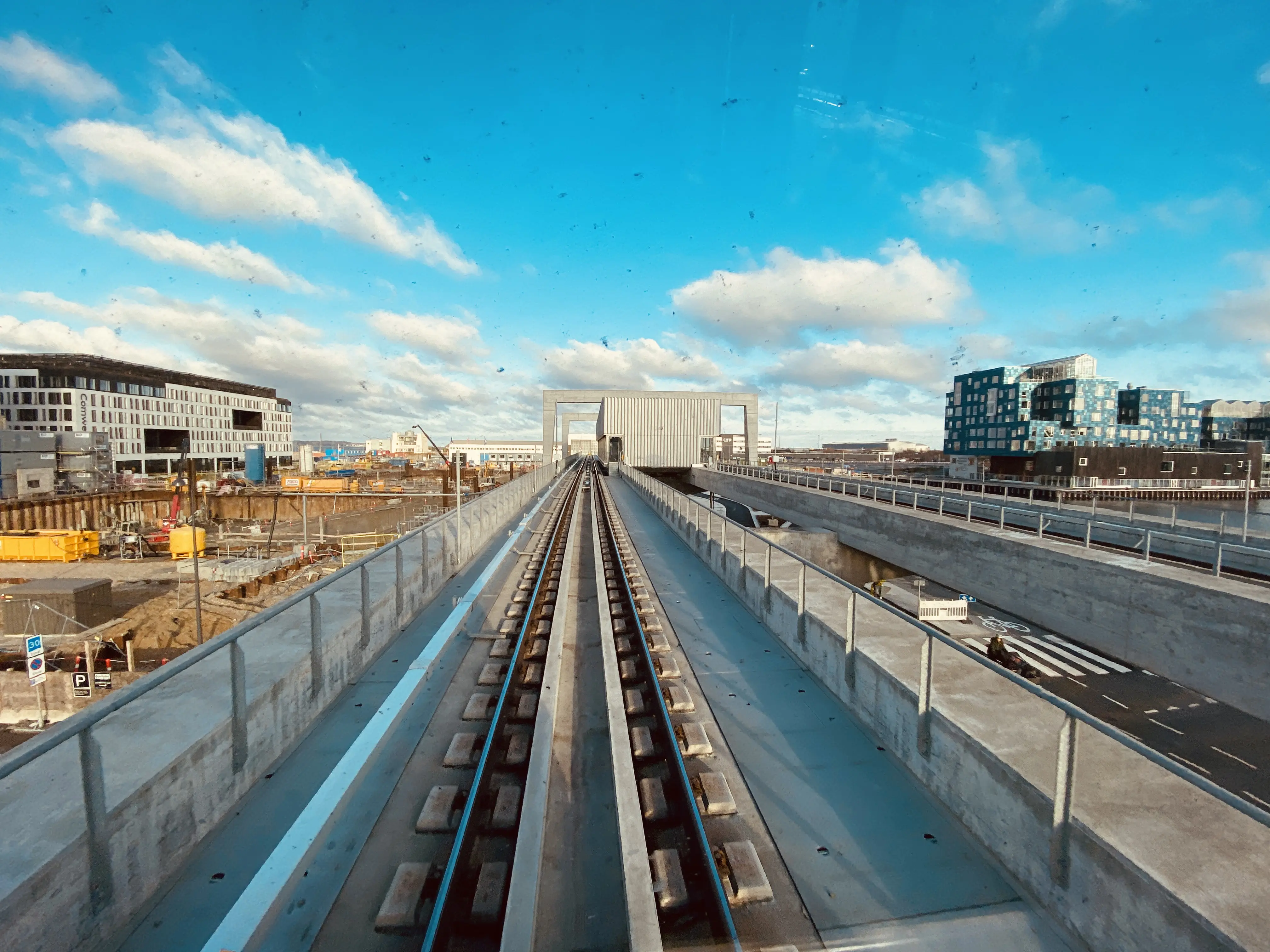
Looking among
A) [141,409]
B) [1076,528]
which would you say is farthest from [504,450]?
[1076,528]

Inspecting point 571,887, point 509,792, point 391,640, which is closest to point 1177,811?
point 571,887

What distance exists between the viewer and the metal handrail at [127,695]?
224 cm

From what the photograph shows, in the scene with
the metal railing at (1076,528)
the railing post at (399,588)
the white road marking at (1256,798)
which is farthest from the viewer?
the metal railing at (1076,528)

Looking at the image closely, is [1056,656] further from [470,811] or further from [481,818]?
[470,811]

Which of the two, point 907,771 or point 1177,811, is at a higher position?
point 1177,811

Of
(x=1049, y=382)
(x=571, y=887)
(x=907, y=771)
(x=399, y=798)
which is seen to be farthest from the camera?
(x=1049, y=382)

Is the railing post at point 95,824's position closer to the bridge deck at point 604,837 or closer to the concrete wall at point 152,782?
the concrete wall at point 152,782

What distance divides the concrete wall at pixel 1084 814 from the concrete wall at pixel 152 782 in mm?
4931

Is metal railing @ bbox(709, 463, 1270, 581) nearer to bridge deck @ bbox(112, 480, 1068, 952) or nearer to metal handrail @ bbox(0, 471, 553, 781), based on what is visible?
bridge deck @ bbox(112, 480, 1068, 952)

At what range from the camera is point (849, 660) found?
5516mm

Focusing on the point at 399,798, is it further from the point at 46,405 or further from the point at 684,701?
the point at 46,405

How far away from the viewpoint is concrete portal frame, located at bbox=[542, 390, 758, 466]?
2296 inches

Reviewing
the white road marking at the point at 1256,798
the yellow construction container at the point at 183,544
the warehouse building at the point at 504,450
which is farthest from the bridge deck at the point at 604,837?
the warehouse building at the point at 504,450

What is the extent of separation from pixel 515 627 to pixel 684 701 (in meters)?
3.22
